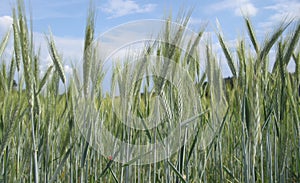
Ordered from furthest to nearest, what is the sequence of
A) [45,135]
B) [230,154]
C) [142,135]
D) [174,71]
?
1. [230,154]
2. [142,135]
3. [45,135]
4. [174,71]

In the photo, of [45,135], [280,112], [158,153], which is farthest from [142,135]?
[280,112]

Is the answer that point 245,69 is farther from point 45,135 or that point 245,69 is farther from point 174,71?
point 45,135

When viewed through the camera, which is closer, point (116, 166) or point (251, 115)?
point (251, 115)

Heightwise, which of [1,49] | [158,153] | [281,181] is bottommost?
[281,181]

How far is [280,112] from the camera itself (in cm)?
167

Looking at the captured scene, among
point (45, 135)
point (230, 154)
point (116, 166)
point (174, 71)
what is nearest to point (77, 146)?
point (45, 135)

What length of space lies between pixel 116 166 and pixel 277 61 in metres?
0.92

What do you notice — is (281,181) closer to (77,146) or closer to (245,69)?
(245,69)

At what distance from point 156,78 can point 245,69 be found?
330 millimetres

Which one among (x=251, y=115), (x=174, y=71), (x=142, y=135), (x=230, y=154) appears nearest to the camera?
(x=251, y=115)

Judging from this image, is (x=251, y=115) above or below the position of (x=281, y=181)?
above

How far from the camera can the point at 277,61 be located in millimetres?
1753

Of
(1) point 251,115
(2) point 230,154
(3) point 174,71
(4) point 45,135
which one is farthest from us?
(2) point 230,154

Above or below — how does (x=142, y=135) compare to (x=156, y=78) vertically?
below
